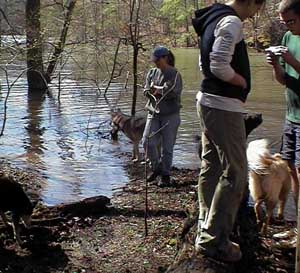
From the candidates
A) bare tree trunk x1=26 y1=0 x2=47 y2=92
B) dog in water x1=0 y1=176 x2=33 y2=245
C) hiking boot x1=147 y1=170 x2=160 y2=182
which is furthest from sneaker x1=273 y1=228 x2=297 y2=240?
bare tree trunk x1=26 y1=0 x2=47 y2=92

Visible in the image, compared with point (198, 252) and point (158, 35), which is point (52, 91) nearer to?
point (158, 35)

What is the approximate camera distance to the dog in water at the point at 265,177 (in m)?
5.40

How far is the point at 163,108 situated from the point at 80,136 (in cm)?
580

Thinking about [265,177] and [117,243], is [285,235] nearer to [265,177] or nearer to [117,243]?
[265,177]

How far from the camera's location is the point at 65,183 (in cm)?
869

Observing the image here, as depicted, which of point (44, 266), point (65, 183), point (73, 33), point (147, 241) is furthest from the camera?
point (73, 33)

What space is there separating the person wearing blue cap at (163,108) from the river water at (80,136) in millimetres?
823

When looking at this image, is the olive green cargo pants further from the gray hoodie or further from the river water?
the gray hoodie

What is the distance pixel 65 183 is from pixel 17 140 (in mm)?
4419

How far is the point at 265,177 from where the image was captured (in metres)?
5.44

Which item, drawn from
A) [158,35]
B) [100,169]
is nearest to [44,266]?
[100,169]

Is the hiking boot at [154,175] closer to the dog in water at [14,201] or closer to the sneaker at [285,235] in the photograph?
the dog in water at [14,201]

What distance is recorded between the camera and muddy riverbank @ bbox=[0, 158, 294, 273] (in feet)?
15.3

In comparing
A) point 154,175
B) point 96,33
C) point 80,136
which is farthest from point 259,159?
point 96,33
